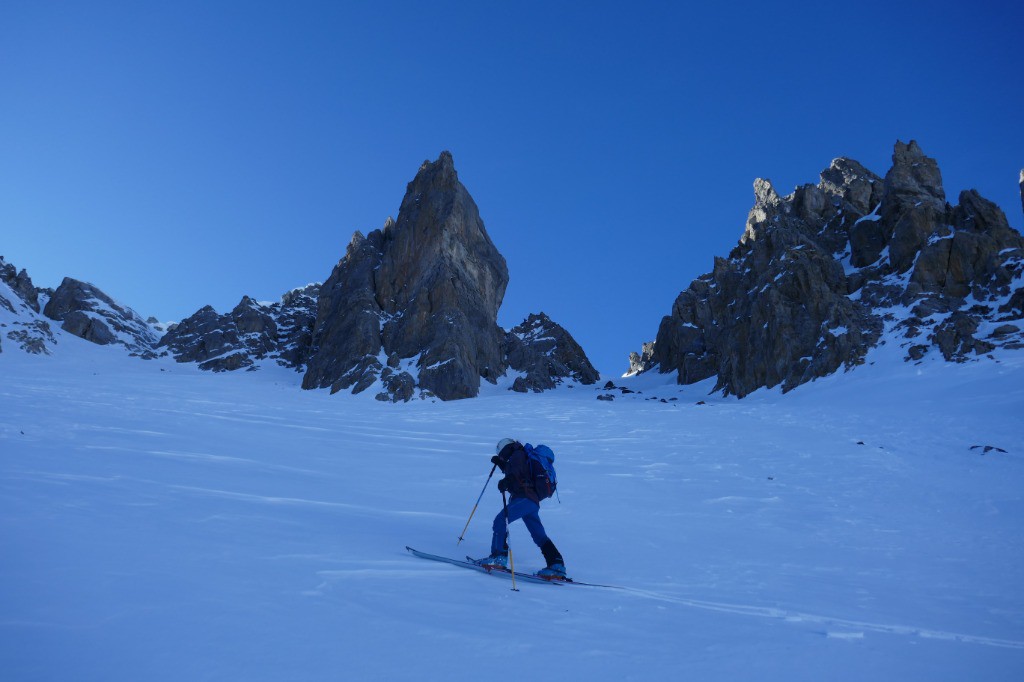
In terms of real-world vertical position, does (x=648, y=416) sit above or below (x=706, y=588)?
above

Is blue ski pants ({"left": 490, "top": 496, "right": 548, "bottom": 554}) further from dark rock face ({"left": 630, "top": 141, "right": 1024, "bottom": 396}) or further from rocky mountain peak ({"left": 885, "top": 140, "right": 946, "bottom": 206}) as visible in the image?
rocky mountain peak ({"left": 885, "top": 140, "right": 946, "bottom": 206})

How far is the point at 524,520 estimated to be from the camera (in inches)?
298

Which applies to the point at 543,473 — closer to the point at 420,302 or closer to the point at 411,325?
the point at 411,325

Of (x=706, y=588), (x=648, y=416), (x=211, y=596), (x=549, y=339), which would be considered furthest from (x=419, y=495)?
(x=549, y=339)

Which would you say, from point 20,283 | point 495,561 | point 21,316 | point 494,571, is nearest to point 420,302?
point 21,316

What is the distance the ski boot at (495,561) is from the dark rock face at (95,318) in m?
85.6

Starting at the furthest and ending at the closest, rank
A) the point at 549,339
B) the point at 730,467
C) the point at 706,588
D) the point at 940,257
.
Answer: the point at 549,339 < the point at 940,257 < the point at 730,467 < the point at 706,588

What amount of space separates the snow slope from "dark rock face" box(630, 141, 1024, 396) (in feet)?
93.9

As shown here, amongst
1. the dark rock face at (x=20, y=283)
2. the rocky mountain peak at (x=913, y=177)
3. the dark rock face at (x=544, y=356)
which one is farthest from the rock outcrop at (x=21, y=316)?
the rocky mountain peak at (x=913, y=177)

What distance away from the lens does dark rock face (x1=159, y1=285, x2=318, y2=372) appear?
76812 mm

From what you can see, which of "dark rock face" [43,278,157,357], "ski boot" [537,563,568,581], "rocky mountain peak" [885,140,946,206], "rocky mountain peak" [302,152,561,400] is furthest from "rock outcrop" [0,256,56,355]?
"rocky mountain peak" [885,140,946,206]

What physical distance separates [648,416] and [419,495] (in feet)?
70.5

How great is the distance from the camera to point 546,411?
36594 millimetres

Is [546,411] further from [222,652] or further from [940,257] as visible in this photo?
[940,257]
